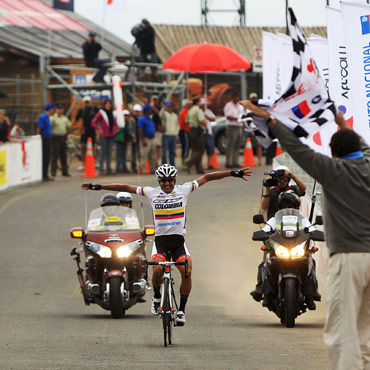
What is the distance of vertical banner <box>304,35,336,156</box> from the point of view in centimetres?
1662

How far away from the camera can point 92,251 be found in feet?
45.6

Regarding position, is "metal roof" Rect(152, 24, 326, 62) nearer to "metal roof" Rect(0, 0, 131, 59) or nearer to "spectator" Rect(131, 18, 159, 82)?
"metal roof" Rect(0, 0, 131, 59)

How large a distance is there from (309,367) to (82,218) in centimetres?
1408

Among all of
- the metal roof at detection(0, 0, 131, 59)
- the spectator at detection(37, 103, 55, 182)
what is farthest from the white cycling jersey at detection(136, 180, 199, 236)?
the metal roof at detection(0, 0, 131, 59)

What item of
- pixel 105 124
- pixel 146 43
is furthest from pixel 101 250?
pixel 146 43

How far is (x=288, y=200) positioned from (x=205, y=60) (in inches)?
682

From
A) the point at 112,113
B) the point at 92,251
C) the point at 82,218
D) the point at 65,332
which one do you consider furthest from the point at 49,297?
the point at 112,113

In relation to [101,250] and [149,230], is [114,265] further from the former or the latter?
[149,230]

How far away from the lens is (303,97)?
7.65m

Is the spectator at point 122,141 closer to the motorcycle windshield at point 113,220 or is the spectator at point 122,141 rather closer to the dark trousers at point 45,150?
the dark trousers at point 45,150

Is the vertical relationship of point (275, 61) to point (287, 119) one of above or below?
above

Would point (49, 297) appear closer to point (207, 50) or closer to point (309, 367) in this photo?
point (309, 367)

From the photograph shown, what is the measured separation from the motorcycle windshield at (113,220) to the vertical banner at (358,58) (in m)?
3.12

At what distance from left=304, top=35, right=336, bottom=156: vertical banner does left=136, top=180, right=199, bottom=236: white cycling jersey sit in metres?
4.84
